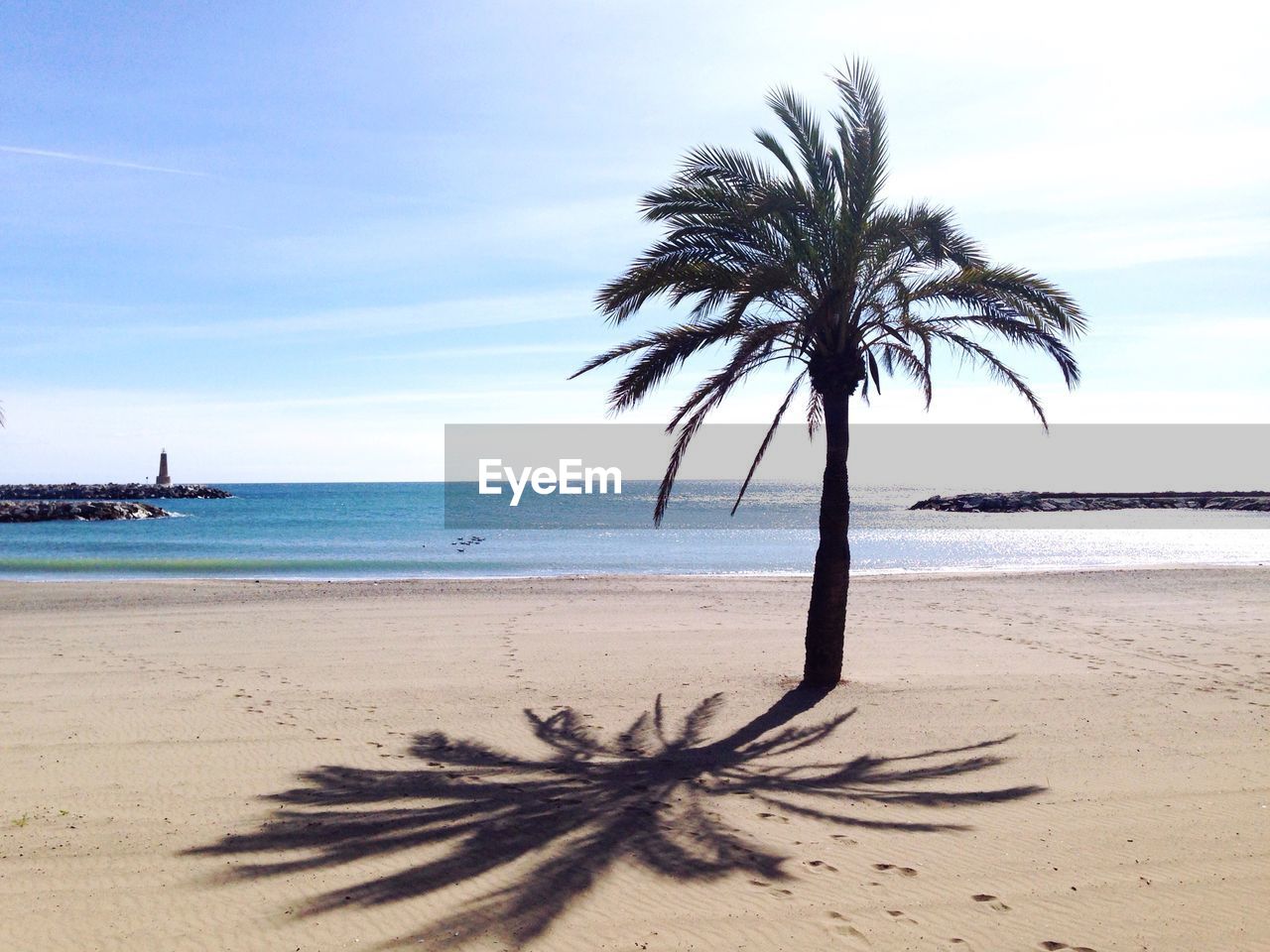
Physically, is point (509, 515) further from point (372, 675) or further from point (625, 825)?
point (625, 825)

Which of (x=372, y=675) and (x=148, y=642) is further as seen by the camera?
(x=148, y=642)

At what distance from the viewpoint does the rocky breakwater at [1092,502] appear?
291 feet

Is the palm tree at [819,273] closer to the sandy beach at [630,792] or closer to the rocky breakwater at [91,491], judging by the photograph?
the sandy beach at [630,792]

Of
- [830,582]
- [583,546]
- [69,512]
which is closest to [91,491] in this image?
[69,512]

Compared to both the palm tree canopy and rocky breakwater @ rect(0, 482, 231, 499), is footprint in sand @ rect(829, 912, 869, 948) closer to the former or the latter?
the palm tree canopy

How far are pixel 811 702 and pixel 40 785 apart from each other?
23.8ft

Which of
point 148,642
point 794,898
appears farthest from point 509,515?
point 794,898

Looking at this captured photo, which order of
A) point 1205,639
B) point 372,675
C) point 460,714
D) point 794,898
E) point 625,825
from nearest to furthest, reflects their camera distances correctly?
1. point 794,898
2. point 625,825
3. point 460,714
4. point 372,675
5. point 1205,639

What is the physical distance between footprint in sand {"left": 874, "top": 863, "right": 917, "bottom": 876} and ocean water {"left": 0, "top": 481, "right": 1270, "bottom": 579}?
83.7 feet

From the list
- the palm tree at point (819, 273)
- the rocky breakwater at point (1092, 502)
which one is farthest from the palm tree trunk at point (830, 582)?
the rocky breakwater at point (1092, 502)

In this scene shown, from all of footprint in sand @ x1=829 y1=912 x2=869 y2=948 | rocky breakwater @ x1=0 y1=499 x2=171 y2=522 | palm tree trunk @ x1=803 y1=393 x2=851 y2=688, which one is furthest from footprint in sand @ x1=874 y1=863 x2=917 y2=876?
rocky breakwater @ x1=0 y1=499 x2=171 y2=522

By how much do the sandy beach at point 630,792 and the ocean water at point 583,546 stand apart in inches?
720

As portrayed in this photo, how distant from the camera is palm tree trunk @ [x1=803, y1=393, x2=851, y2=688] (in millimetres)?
11266

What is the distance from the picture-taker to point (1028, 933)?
4.92 meters
